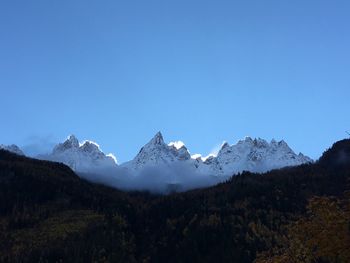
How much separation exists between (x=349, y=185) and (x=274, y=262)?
7034mm

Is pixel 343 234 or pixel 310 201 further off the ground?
pixel 310 201

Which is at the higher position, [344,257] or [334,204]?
[334,204]

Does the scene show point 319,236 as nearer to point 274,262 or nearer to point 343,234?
point 343,234

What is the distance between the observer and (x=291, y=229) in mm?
41000

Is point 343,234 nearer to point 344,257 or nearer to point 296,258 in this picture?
point 344,257

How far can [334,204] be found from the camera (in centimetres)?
3891

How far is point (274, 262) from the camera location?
40.6 m

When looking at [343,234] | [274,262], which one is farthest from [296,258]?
[343,234]

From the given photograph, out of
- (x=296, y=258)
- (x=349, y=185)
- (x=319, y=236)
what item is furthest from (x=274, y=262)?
(x=349, y=185)

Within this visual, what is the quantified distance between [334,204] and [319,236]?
2.32 meters

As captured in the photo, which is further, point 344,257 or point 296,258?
point 296,258

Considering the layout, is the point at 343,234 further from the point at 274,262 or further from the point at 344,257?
the point at 274,262

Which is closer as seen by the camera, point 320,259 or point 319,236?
point 319,236

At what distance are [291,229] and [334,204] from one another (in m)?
3.61
